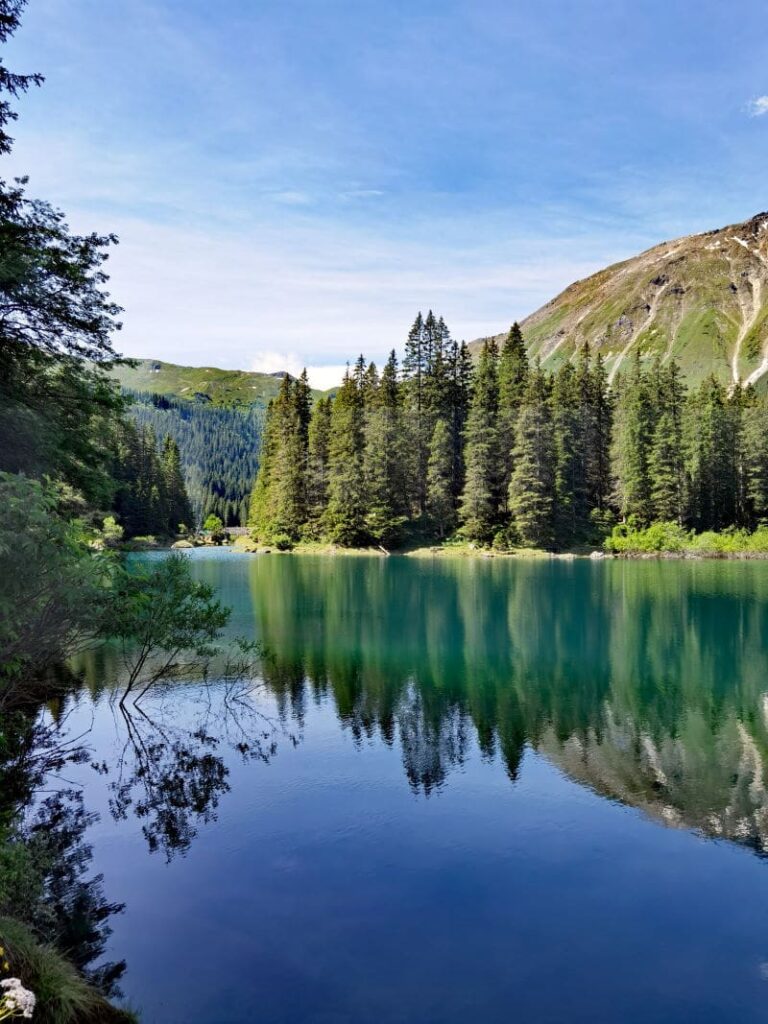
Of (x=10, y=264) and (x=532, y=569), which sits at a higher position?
(x=10, y=264)

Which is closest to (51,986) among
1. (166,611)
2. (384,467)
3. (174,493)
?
(166,611)

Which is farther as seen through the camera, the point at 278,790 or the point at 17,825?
the point at 278,790

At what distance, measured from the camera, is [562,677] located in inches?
1047

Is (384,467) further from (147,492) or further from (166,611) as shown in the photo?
(166,611)

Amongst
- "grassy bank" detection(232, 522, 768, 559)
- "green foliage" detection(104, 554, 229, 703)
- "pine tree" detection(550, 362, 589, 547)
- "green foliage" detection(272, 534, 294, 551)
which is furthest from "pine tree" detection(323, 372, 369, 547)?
"green foliage" detection(104, 554, 229, 703)

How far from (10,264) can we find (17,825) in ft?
41.5

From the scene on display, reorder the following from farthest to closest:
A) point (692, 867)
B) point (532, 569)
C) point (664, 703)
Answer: point (532, 569)
point (664, 703)
point (692, 867)

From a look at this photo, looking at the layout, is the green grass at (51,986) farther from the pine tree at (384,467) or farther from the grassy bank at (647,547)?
the pine tree at (384,467)

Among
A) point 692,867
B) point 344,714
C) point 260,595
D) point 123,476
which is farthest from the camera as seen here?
point 123,476

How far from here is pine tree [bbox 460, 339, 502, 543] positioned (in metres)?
79.4

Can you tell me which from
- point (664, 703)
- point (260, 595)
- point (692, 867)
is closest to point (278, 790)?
point (692, 867)

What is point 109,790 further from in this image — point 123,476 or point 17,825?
point 123,476

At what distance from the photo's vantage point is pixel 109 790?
1619 cm

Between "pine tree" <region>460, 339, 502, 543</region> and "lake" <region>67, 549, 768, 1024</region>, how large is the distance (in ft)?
161
